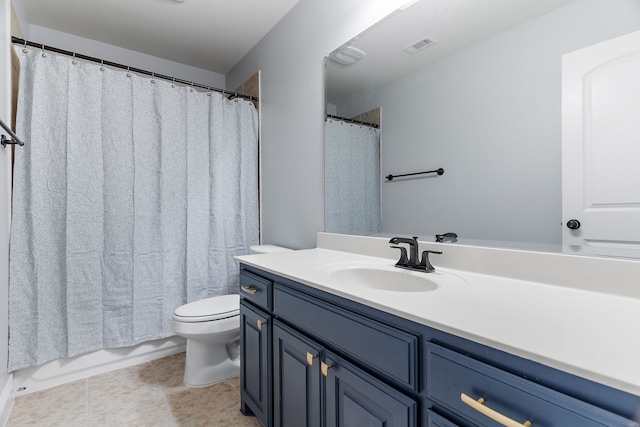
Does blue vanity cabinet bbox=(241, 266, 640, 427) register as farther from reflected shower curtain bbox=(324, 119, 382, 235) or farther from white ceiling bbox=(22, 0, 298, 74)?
white ceiling bbox=(22, 0, 298, 74)

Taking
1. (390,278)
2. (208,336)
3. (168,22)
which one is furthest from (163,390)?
(168,22)

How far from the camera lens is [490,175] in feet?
3.69

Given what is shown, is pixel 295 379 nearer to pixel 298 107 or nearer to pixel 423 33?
pixel 423 33

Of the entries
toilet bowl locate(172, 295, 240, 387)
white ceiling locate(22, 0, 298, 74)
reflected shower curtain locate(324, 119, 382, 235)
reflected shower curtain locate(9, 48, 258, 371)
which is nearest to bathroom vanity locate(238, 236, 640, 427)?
reflected shower curtain locate(324, 119, 382, 235)

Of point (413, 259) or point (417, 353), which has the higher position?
point (413, 259)

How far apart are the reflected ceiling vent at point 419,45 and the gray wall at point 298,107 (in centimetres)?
24

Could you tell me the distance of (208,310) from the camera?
1.85m

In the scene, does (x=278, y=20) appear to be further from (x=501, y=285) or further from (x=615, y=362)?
(x=615, y=362)

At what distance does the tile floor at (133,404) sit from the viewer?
60.4 inches

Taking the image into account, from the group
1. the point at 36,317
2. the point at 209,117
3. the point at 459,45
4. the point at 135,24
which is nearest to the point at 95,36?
the point at 135,24

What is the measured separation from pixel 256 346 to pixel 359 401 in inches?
25.9

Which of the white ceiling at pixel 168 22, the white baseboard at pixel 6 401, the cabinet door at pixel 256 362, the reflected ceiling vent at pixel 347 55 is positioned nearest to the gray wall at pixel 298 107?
the reflected ceiling vent at pixel 347 55

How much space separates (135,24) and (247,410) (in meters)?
2.70

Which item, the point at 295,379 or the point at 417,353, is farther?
the point at 295,379
